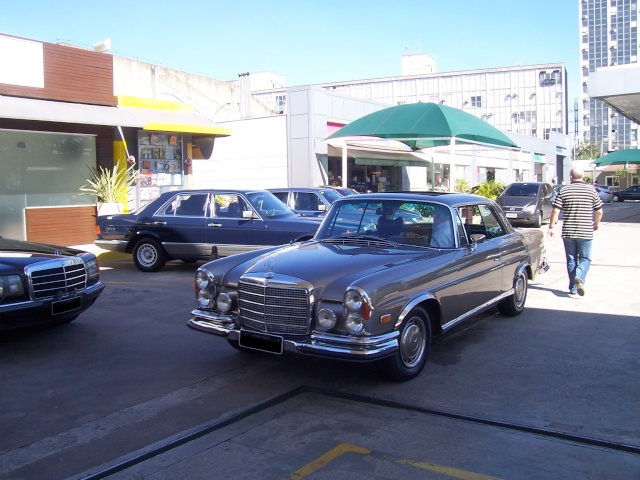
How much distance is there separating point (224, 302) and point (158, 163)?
1334 centimetres

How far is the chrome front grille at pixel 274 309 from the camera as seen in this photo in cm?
502

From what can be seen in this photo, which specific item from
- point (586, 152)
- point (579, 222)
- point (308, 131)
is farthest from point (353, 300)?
point (586, 152)

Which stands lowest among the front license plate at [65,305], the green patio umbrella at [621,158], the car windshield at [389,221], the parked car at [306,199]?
the front license plate at [65,305]

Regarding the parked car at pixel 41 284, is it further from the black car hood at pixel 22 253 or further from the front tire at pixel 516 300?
the front tire at pixel 516 300

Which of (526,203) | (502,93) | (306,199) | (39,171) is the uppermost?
(502,93)

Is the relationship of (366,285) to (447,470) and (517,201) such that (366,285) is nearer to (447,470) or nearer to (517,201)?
(447,470)

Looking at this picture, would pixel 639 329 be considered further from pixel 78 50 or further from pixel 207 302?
pixel 78 50

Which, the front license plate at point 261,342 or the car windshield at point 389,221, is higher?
the car windshield at point 389,221

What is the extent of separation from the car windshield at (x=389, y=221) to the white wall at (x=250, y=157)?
753 inches

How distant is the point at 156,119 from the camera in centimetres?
1692

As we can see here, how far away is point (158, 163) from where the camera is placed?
59.2ft

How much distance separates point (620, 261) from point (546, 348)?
730 cm

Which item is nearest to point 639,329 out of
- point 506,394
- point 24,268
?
point 506,394

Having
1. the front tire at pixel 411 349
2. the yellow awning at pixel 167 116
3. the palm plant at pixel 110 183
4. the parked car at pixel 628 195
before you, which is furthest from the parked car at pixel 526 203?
the parked car at pixel 628 195
